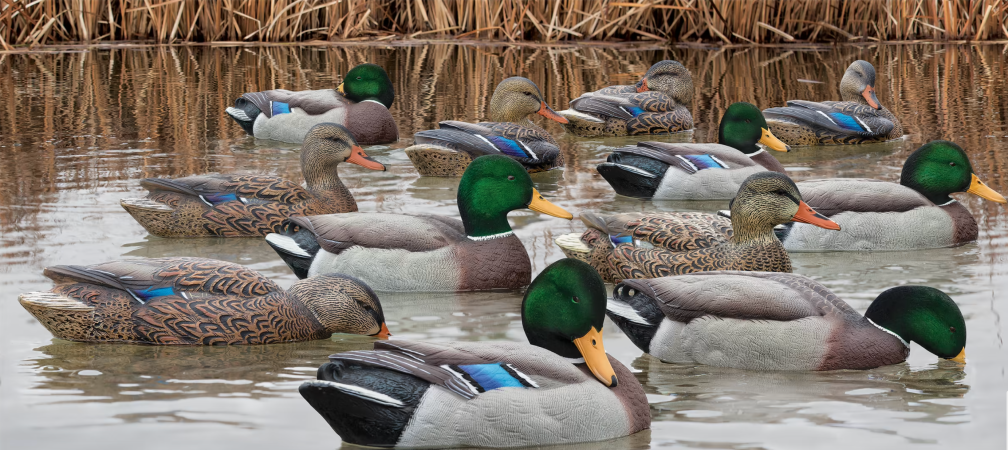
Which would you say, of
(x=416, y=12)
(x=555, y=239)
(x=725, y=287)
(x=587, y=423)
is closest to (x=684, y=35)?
(x=416, y=12)

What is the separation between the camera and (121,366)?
6.29 m

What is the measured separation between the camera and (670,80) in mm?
14320

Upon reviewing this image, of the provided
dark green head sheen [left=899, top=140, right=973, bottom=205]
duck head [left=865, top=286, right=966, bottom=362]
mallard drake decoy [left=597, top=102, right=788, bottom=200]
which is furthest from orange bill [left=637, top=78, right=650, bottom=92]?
duck head [left=865, top=286, right=966, bottom=362]

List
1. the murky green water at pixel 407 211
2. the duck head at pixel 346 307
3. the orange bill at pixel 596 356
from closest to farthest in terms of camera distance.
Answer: the orange bill at pixel 596 356, the murky green water at pixel 407 211, the duck head at pixel 346 307

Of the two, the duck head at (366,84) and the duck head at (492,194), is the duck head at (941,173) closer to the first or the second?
the duck head at (492,194)

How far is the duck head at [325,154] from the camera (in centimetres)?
951

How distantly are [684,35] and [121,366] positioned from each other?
15.5 meters

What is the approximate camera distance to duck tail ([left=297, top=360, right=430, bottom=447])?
5016 millimetres

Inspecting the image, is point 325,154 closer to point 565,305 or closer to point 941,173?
point 941,173

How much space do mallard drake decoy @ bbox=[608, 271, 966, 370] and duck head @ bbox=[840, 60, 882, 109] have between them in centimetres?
779

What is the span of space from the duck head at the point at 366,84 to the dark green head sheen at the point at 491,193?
17.9 feet

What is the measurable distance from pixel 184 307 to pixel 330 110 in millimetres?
6771

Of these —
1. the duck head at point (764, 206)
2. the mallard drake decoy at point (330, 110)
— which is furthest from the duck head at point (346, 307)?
the mallard drake decoy at point (330, 110)

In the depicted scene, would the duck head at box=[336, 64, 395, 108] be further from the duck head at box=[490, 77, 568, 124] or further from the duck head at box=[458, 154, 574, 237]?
the duck head at box=[458, 154, 574, 237]
